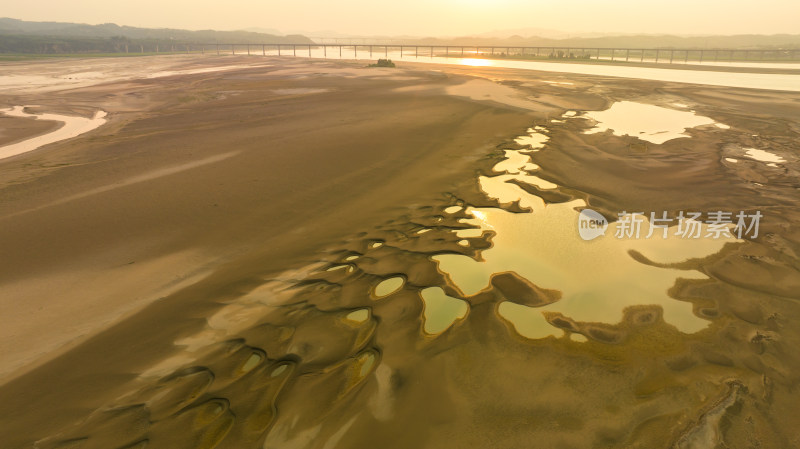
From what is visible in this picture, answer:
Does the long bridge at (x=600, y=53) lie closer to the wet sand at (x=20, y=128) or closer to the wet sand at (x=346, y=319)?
the wet sand at (x=346, y=319)

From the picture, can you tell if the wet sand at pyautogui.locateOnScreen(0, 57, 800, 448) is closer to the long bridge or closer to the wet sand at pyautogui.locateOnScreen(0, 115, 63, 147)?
the wet sand at pyautogui.locateOnScreen(0, 115, 63, 147)

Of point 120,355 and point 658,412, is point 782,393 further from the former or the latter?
point 120,355

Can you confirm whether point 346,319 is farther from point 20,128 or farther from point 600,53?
point 600,53

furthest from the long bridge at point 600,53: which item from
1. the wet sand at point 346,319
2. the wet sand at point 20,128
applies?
the wet sand at point 20,128

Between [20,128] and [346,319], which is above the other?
[20,128]

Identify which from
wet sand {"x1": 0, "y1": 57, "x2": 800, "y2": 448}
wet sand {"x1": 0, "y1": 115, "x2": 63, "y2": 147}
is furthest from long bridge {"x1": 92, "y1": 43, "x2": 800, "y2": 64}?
wet sand {"x1": 0, "y1": 115, "x2": 63, "y2": 147}

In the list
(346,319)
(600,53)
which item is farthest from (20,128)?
(600,53)

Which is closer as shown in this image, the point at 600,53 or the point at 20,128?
the point at 20,128

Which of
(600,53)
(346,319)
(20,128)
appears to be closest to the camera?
(346,319)
